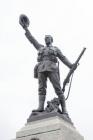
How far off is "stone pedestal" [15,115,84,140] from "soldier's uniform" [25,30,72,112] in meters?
0.90

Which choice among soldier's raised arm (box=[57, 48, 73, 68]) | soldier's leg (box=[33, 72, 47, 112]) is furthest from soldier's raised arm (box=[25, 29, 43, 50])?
soldier's leg (box=[33, 72, 47, 112])

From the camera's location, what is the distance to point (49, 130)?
11977 mm

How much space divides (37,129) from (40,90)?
1.49m

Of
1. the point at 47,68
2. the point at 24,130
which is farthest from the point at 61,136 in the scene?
the point at 47,68

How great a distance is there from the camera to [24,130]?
12.5m

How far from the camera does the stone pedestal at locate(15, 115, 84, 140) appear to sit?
11.9 m

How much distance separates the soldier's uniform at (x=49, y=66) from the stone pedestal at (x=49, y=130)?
903 millimetres

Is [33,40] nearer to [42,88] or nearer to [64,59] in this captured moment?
[64,59]

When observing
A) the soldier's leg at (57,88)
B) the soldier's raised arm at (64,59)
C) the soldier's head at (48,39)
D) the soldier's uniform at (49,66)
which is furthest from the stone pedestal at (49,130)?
the soldier's head at (48,39)

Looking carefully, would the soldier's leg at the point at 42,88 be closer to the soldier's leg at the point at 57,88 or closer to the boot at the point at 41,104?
the boot at the point at 41,104

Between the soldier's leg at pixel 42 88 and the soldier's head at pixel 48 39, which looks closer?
the soldier's leg at pixel 42 88

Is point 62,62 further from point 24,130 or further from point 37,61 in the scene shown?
point 24,130

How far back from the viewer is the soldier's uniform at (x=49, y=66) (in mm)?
13094

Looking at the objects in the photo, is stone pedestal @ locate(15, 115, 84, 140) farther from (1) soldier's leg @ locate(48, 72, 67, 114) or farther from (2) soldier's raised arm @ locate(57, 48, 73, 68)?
(2) soldier's raised arm @ locate(57, 48, 73, 68)
